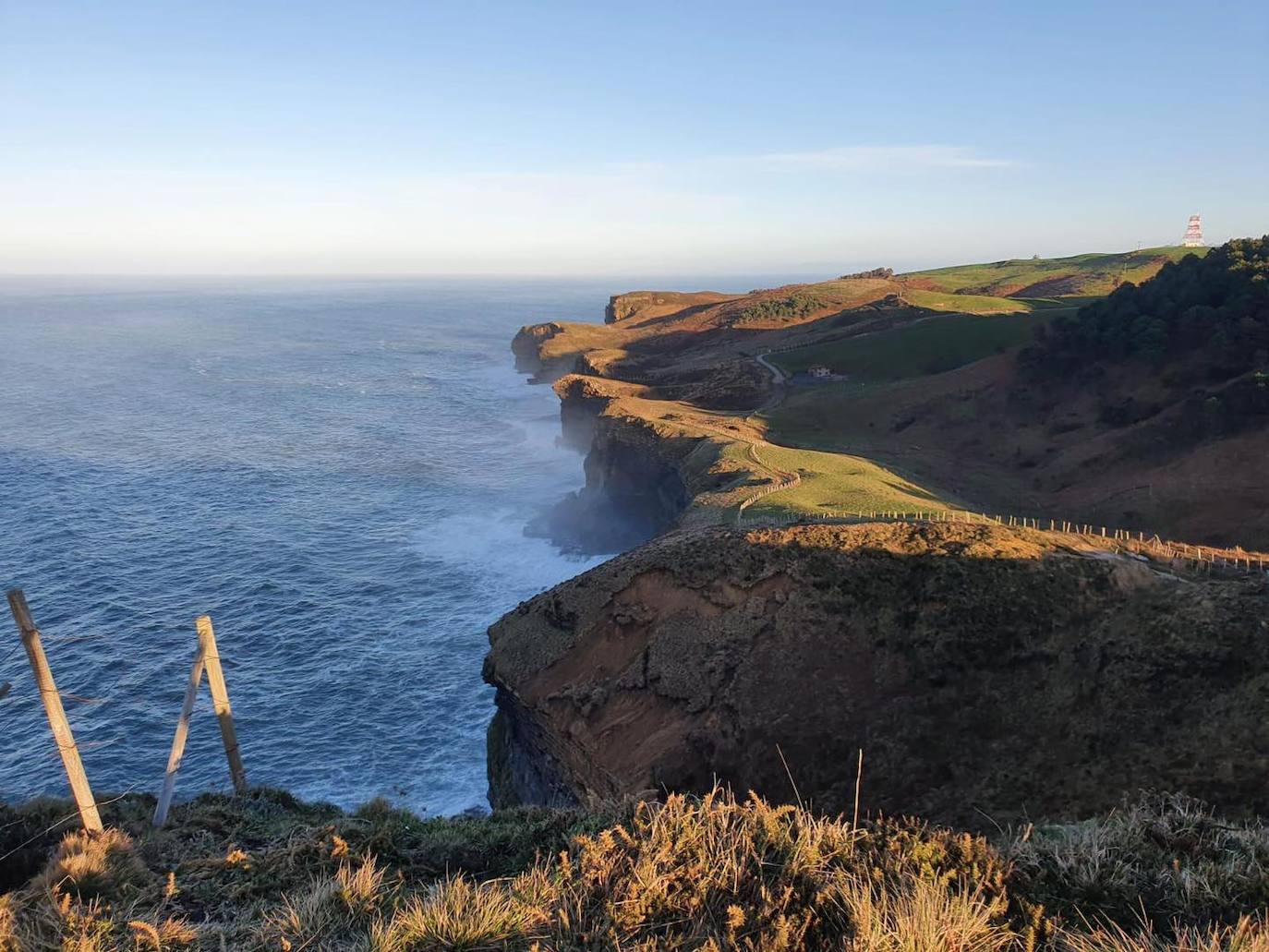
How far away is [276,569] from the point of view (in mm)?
40781

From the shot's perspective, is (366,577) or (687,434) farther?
(687,434)

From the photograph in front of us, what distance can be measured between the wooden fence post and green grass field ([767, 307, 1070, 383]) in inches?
2193

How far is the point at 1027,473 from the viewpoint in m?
41.3

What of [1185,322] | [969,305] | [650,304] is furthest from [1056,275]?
[1185,322]

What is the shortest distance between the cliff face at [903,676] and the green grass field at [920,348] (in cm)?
4593

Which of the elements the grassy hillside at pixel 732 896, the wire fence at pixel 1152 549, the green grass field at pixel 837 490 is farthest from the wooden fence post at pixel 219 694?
the green grass field at pixel 837 490

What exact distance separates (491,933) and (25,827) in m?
8.28

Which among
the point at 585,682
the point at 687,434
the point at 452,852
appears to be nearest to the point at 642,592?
the point at 585,682

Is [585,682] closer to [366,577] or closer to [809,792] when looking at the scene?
[809,792]

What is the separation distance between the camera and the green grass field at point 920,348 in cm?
6178

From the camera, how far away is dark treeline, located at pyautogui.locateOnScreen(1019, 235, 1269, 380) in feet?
129

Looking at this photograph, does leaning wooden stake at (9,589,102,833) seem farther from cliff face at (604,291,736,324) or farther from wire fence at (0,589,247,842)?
cliff face at (604,291,736,324)

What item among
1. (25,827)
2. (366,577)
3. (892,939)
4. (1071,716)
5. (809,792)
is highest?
(892,939)

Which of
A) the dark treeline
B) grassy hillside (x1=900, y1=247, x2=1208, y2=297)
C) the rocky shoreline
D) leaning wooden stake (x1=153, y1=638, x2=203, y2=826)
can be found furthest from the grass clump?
grassy hillside (x1=900, y1=247, x2=1208, y2=297)
